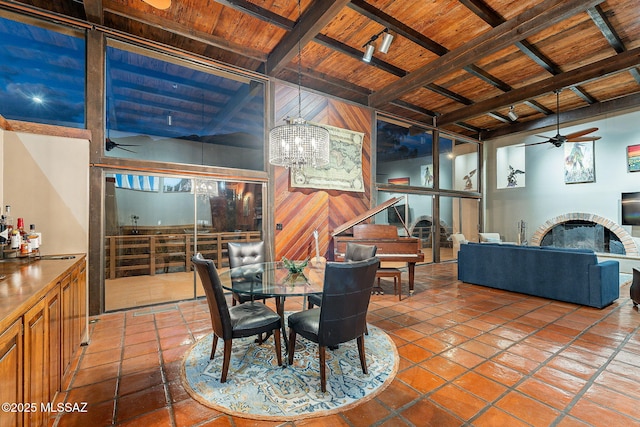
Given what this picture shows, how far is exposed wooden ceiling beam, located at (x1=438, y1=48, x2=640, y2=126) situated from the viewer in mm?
4590

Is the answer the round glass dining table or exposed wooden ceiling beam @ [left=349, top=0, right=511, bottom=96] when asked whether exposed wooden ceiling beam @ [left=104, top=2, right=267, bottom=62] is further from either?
the round glass dining table

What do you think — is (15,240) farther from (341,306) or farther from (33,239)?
(341,306)

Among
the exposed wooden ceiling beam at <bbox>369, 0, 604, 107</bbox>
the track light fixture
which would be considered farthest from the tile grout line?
the track light fixture

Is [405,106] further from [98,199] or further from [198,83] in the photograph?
[98,199]

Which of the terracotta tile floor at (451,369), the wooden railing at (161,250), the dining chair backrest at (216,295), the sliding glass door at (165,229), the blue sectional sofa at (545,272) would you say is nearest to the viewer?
the terracotta tile floor at (451,369)

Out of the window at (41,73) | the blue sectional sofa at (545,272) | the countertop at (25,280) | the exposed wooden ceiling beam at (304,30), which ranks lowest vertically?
the blue sectional sofa at (545,272)

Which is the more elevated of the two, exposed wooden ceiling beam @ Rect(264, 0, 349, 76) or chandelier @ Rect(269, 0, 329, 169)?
exposed wooden ceiling beam @ Rect(264, 0, 349, 76)

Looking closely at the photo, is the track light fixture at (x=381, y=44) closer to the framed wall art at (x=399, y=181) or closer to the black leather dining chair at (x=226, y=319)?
the framed wall art at (x=399, y=181)

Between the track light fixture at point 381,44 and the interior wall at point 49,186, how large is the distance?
3.92 meters

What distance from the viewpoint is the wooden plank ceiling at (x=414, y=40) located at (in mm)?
3564

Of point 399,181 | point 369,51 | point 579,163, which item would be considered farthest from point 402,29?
point 579,163

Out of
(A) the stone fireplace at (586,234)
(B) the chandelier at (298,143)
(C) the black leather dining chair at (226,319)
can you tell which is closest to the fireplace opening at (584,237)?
(A) the stone fireplace at (586,234)

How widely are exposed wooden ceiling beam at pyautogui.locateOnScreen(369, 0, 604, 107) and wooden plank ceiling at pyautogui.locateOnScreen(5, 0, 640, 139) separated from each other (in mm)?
12

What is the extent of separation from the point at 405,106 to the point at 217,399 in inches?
269
